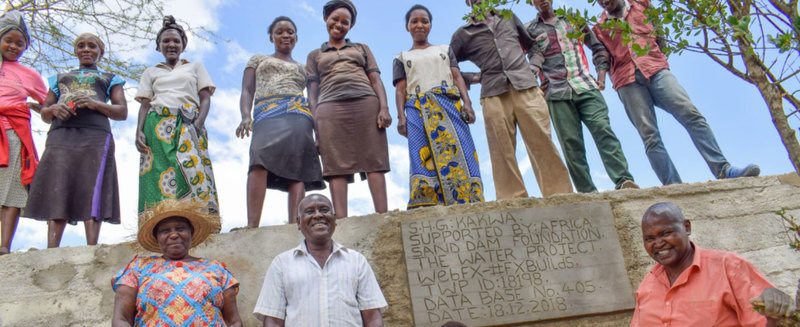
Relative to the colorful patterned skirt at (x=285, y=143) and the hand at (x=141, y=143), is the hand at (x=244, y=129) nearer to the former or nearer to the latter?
the colorful patterned skirt at (x=285, y=143)

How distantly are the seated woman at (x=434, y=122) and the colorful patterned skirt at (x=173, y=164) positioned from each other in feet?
4.36

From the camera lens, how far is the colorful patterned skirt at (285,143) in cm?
459

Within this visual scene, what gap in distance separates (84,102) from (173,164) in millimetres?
767

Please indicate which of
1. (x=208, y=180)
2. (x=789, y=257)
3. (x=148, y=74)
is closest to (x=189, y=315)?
(x=208, y=180)

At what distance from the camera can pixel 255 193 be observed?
452cm

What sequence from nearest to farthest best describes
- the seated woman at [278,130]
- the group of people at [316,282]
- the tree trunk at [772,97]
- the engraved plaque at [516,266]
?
1. the tree trunk at [772,97]
2. the group of people at [316,282]
3. the engraved plaque at [516,266]
4. the seated woman at [278,130]

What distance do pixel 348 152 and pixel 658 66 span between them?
7.19ft

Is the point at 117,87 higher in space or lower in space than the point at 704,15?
higher

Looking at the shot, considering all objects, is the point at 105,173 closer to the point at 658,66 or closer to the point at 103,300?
the point at 103,300

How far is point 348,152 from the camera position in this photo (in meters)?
4.68

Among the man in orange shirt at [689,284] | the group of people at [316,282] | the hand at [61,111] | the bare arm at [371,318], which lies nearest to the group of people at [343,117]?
the hand at [61,111]

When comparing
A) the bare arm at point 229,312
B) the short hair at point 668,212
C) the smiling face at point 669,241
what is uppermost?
the short hair at point 668,212

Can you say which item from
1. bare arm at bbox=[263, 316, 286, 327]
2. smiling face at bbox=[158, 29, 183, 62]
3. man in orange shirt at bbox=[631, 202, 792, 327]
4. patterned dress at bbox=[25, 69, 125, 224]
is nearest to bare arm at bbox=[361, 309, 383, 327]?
bare arm at bbox=[263, 316, 286, 327]

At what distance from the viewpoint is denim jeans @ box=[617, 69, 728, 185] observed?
465 cm
